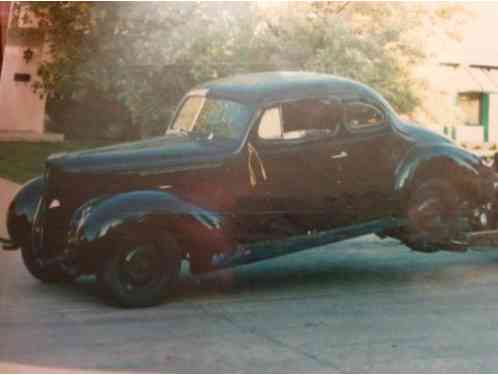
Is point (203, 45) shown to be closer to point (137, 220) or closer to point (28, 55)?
point (28, 55)

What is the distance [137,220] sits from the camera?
168 inches

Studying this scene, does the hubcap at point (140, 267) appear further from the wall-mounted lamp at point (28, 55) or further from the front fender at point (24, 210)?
the wall-mounted lamp at point (28, 55)

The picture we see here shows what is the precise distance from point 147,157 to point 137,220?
0.28 m

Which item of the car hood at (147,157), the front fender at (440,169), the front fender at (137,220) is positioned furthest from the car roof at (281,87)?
the front fender at (137,220)

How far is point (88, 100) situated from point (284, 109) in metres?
0.93

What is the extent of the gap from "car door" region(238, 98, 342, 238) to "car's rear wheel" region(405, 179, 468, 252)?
379mm

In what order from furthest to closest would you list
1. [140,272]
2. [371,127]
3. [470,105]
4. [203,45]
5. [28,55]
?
[371,127] < [140,272] < [470,105] < [203,45] < [28,55]

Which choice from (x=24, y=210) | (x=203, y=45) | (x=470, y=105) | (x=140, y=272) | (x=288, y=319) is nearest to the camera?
(x=203, y=45)

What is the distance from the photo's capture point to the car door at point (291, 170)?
4211mm

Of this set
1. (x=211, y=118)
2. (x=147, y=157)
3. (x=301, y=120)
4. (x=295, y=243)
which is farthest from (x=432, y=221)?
(x=147, y=157)

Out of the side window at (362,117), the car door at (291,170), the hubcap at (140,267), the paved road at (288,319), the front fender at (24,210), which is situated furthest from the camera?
the side window at (362,117)

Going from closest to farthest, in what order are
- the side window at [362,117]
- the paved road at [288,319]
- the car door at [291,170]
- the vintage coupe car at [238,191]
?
1. the paved road at [288,319]
2. the vintage coupe car at [238,191]
3. the car door at [291,170]
4. the side window at [362,117]

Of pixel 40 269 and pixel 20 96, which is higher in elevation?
pixel 20 96

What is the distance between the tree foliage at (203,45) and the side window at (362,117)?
177mm
